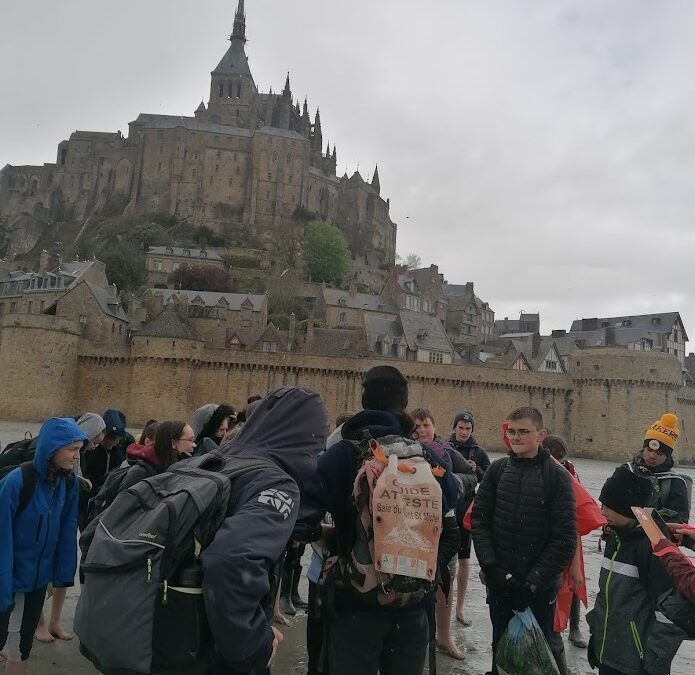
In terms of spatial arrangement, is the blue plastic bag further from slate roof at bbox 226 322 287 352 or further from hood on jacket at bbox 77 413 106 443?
slate roof at bbox 226 322 287 352

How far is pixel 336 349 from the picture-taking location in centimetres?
4875

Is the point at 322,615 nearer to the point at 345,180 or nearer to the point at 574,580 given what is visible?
the point at 574,580

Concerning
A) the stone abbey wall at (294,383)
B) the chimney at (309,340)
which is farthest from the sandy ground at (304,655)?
the chimney at (309,340)

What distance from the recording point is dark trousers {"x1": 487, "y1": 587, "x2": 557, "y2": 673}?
14.3ft

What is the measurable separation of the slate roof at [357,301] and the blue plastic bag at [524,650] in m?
51.9

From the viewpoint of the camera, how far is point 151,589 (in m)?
2.36

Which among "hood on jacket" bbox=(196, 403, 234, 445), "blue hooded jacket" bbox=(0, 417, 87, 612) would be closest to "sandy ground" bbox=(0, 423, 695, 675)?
"blue hooded jacket" bbox=(0, 417, 87, 612)

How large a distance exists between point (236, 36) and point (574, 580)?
106 meters

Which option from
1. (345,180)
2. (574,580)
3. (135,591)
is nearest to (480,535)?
(574,580)

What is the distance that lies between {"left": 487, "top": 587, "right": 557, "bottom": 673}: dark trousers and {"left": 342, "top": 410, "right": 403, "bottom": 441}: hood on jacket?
1.71m

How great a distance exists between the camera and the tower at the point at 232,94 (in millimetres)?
89625

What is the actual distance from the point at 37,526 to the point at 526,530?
3.22 meters

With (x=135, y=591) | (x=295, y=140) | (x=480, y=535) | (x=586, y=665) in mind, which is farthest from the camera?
(x=295, y=140)

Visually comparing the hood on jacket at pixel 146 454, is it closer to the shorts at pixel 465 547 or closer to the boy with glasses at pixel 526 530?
the boy with glasses at pixel 526 530
